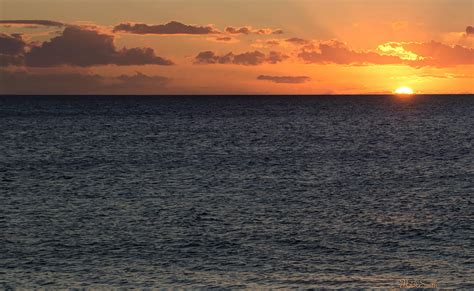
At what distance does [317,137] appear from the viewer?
4606 inches

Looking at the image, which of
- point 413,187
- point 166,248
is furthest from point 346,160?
point 166,248

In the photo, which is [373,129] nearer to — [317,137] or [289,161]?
[317,137]

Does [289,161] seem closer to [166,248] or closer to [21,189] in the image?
[21,189]

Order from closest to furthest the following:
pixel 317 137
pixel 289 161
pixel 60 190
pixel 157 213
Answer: pixel 157 213 < pixel 60 190 < pixel 289 161 < pixel 317 137

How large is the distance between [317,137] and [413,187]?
59658 mm

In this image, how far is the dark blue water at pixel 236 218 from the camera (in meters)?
30.8

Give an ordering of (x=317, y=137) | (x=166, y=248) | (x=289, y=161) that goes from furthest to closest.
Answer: (x=317, y=137) → (x=289, y=161) → (x=166, y=248)

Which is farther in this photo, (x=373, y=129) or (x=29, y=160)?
(x=373, y=129)

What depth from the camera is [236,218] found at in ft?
142

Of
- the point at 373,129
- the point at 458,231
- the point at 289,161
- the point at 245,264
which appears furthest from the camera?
the point at 373,129

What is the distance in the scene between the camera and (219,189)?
56.3m

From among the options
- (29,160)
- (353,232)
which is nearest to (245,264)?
(353,232)

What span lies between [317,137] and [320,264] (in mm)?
85668

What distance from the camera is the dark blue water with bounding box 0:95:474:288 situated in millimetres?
30766
